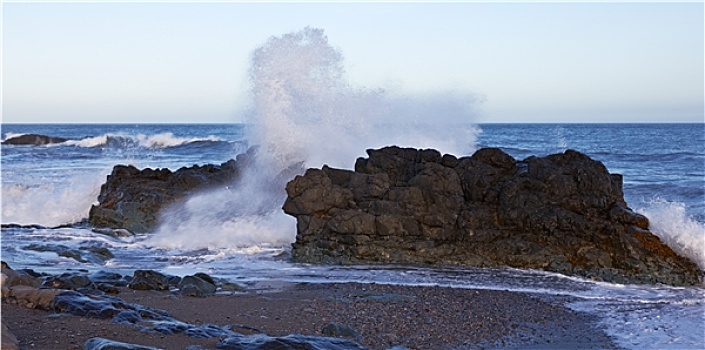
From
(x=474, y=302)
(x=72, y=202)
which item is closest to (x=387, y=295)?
(x=474, y=302)

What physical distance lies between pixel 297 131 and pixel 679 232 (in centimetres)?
751

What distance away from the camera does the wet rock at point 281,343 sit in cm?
566

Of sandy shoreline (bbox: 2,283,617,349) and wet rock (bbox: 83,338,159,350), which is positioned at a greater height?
wet rock (bbox: 83,338,159,350)

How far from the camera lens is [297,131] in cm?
1598

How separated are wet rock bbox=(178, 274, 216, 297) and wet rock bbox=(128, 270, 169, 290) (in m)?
0.19

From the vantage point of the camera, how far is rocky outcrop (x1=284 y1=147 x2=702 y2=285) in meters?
10.8

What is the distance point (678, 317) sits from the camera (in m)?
8.25

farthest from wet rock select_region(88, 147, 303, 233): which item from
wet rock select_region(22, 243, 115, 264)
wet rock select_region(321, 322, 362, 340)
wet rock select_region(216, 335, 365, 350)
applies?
wet rock select_region(216, 335, 365, 350)

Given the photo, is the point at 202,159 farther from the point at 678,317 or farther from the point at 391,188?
the point at 678,317

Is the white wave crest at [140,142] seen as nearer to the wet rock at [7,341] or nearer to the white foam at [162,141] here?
the white foam at [162,141]

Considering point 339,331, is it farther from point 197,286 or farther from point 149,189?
point 149,189

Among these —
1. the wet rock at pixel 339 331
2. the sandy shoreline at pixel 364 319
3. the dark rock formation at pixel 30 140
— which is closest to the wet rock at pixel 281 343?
the sandy shoreline at pixel 364 319

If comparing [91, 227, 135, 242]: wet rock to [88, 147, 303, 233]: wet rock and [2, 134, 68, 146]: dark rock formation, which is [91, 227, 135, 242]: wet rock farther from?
[2, 134, 68, 146]: dark rock formation

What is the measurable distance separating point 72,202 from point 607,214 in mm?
11409
